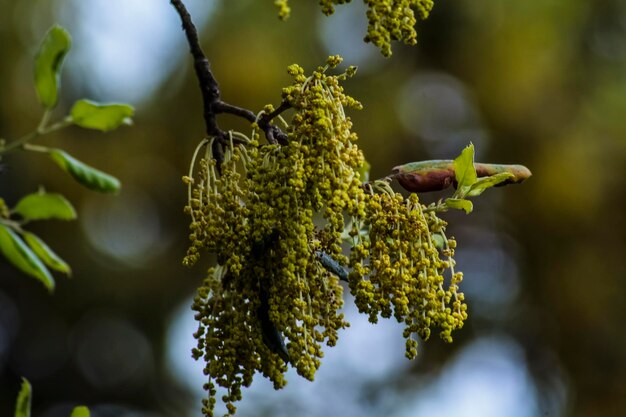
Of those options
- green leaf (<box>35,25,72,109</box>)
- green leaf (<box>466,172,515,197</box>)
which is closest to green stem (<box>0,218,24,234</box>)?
green leaf (<box>35,25,72,109</box>)

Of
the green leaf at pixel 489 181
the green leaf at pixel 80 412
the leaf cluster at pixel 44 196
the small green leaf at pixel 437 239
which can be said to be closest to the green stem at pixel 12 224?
the leaf cluster at pixel 44 196

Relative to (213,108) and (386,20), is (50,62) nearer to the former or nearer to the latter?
(386,20)

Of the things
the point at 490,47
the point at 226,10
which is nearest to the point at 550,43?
the point at 490,47

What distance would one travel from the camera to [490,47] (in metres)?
9.64

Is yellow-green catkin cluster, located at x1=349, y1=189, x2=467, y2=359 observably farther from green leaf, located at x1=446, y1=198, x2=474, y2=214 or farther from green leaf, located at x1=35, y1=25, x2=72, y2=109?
green leaf, located at x1=35, y1=25, x2=72, y2=109

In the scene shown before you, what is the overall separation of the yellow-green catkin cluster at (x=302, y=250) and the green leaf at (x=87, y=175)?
0.34m

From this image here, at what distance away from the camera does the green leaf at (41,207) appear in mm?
1357

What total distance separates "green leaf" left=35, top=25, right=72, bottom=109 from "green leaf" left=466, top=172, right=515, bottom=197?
0.82 meters

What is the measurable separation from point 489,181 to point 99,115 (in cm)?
76

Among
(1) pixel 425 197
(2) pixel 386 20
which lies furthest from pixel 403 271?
(1) pixel 425 197

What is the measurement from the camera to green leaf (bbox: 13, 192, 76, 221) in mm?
1357

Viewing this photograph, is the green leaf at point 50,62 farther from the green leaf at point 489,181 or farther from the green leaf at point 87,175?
the green leaf at point 489,181

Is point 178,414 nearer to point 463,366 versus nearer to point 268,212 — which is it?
point 463,366

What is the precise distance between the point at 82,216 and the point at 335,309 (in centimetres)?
737
